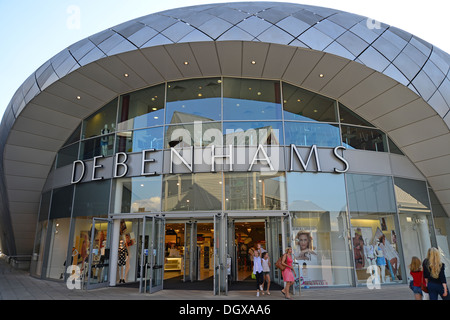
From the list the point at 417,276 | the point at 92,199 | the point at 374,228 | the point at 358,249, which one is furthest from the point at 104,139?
the point at 417,276

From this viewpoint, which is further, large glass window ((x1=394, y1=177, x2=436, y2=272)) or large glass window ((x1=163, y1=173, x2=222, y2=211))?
large glass window ((x1=394, y1=177, x2=436, y2=272))

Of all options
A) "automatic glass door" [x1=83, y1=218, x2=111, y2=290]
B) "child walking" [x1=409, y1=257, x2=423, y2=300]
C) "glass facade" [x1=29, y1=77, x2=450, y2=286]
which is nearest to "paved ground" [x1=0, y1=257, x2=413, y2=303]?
"automatic glass door" [x1=83, y1=218, x2=111, y2=290]

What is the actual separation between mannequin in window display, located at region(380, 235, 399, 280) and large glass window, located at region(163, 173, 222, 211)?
6.27 metres

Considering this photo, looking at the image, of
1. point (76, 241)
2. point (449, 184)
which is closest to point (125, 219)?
point (76, 241)

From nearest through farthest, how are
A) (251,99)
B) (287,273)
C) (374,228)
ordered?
(287,273) → (374,228) → (251,99)

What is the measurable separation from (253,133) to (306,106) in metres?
2.46

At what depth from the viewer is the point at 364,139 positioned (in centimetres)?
1219

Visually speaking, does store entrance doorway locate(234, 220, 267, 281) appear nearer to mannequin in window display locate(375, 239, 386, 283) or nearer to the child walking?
mannequin in window display locate(375, 239, 386, 283)

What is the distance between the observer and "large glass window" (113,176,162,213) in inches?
454

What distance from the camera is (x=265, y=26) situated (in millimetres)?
10289

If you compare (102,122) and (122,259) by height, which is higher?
(102,122)

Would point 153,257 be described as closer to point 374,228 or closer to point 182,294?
point 182,294

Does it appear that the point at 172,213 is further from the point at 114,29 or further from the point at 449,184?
the point at 449,184
